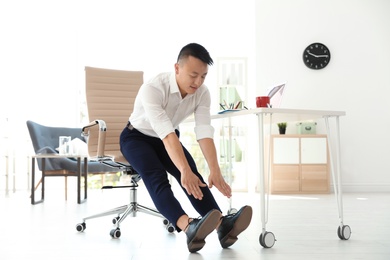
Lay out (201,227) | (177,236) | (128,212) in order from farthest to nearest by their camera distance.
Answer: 1. (128,212)
2. (177,236)
3. (201,227)

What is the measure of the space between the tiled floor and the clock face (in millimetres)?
2372

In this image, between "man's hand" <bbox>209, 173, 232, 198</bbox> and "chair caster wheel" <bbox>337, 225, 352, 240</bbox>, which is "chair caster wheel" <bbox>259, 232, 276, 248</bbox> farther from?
"chair caster wheel" <bbox>337, 225, 352, 240</bbox>

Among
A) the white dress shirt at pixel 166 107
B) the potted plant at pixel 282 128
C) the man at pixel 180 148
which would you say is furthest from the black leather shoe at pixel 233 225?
the potted plant at pixel 282 128

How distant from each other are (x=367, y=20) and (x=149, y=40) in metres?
2.99

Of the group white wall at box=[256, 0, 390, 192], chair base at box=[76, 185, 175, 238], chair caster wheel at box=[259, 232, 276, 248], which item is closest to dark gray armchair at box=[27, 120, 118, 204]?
chair base at box=[76, 185, 175, 238]

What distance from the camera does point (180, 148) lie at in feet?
7.29

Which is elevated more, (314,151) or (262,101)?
(262,101)

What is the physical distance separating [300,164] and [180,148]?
3979mm

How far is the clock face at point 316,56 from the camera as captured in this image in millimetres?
6480

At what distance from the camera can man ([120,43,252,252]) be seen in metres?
2.17

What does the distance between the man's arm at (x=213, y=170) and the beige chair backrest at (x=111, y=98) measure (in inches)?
44.0

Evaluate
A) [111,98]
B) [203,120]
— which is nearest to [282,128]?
[111,98]

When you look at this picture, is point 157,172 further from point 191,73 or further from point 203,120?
point 191,73

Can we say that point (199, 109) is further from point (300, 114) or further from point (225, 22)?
point (225, 22)
